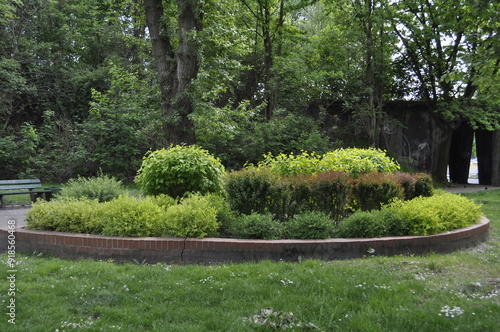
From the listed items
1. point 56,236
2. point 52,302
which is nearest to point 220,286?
point 52,302

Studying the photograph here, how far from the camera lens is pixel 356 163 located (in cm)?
841

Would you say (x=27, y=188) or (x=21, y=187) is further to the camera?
(x=27, y=188)

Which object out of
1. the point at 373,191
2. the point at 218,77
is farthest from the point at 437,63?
the point at 373,191

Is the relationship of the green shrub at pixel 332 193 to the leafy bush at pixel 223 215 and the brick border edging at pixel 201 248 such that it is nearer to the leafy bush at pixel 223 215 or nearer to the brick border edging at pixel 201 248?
the brick border edging at pixel 201 248

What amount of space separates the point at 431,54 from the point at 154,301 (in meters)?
17.1

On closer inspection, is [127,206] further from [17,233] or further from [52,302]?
[52,302]

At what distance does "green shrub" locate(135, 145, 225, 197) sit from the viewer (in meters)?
7.20

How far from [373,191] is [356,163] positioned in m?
1.45

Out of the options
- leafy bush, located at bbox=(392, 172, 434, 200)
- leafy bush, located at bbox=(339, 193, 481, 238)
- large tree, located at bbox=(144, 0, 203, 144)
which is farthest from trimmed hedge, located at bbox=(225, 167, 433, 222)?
→ large tree, located at bbox=(144, 0, 203, 144)

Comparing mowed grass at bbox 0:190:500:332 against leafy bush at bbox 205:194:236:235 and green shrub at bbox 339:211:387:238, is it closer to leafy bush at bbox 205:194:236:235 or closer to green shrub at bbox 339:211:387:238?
green shrub at bbox 339:211:387:238

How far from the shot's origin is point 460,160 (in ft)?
74.7

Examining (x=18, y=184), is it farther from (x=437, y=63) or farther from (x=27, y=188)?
(x=437, y=63)

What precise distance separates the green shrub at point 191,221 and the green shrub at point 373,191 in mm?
2552

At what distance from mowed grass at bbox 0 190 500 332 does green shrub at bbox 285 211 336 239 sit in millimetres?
611
